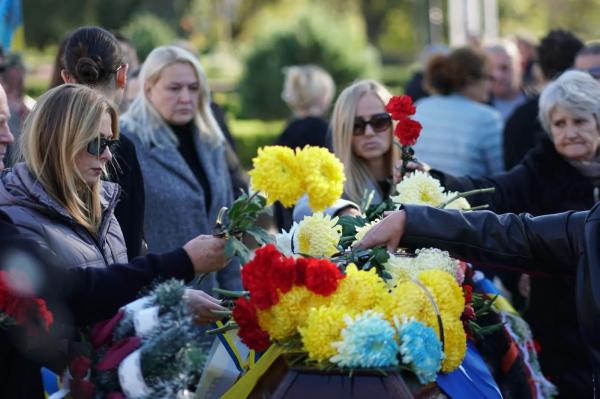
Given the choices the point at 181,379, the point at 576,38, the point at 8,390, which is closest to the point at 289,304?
the point at 181,379

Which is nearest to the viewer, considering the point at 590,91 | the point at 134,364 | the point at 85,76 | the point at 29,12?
the point at 134,364

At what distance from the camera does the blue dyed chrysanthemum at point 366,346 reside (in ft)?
10.1

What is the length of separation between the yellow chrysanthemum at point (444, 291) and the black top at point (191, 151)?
102 inches

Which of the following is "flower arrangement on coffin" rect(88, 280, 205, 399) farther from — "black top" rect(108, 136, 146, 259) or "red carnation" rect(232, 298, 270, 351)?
"black top" rect(108, 136, 146, 259)

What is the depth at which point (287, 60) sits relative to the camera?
2317 cm

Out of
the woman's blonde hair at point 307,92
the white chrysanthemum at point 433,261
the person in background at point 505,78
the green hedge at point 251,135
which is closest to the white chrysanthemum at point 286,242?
the white chrysanthemum at point 433,261

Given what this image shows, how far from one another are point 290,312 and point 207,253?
444 mm

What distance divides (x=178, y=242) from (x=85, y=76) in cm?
128

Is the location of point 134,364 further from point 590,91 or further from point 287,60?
point 287,60

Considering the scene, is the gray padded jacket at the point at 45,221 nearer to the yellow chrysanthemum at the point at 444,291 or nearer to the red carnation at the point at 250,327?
the red carnation at the point at 250,327

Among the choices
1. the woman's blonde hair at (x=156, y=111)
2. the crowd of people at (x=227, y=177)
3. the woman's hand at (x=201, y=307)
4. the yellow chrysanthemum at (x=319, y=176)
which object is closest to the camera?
the yellow chrysanthemum at (x=319, y=176)

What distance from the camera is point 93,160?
369cm

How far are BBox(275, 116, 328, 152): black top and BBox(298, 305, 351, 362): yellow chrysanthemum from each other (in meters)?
4.60

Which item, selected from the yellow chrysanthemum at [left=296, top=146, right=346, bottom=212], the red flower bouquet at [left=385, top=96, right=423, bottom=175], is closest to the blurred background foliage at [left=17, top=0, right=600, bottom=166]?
the red flower bouquet at [left=385, top=96, right=423, bottom=175]
